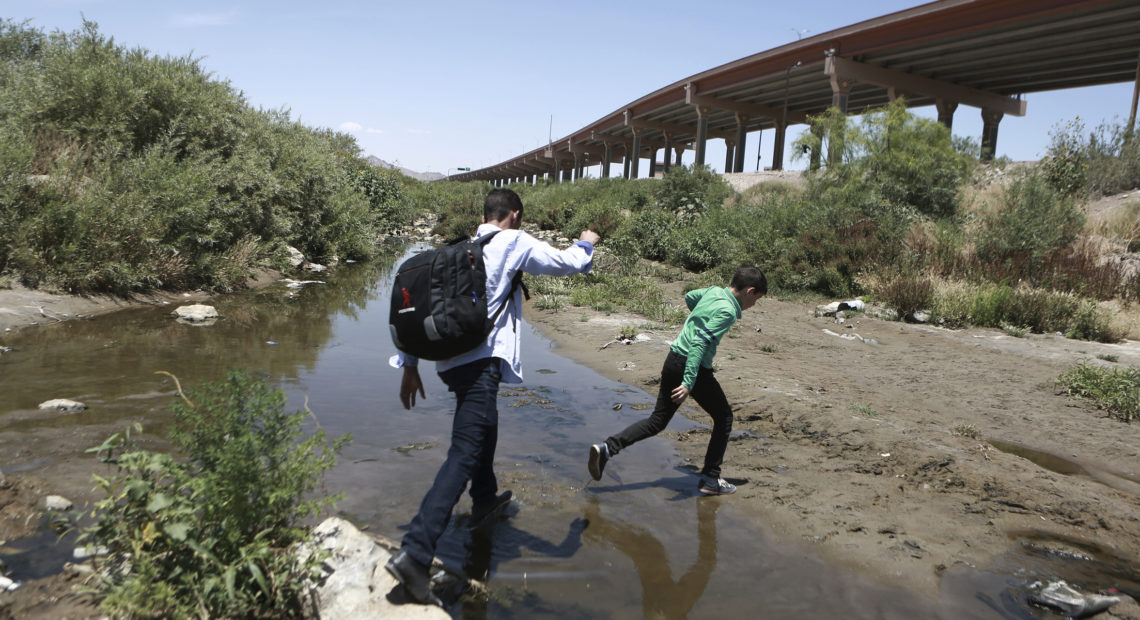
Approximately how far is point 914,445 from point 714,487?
1969 millimetres

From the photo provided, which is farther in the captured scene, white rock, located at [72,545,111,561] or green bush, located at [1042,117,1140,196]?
green bush, located at [1042,117,1140,196]

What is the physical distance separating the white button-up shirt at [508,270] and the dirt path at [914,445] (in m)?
2.18

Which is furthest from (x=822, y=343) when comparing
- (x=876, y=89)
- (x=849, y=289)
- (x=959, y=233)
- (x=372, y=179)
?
(x=876, y=89)

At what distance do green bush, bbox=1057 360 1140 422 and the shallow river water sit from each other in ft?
14.3

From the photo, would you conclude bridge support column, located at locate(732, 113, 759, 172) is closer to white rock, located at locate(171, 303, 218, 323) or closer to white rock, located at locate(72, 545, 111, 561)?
white rock, located at locate(171, 303, 218, 323)

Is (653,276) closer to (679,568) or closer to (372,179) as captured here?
(679,568)

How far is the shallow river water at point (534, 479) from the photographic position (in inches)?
135

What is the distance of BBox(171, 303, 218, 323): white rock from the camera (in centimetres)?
973

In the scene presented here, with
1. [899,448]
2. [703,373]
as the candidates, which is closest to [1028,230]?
[899,448]

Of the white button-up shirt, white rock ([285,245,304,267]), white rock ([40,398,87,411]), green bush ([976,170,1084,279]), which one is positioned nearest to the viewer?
the white button-up shirt

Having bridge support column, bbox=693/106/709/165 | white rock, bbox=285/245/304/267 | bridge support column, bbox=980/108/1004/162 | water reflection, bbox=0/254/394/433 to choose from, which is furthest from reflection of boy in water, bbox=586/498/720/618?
bridge support column, bbox=693/106/709/165

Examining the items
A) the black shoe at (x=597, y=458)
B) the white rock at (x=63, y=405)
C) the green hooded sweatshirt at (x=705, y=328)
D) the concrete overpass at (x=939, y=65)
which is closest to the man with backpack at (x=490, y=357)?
the black shoe at (x=597, y=458)

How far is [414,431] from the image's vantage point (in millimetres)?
5645

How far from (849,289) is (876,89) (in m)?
24.9
